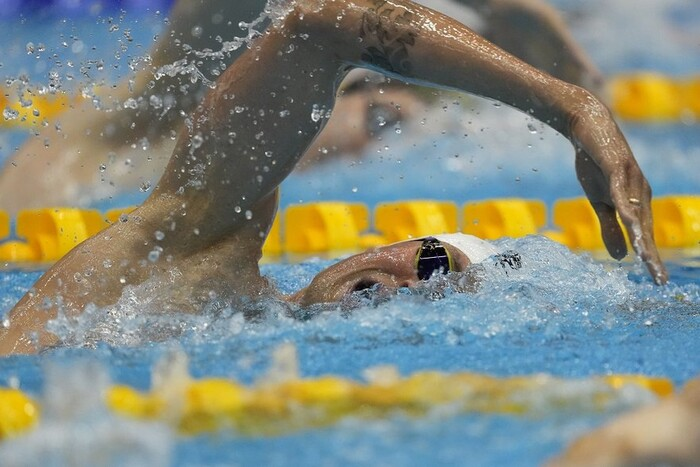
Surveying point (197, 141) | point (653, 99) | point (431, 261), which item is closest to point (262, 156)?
point (197, 141)

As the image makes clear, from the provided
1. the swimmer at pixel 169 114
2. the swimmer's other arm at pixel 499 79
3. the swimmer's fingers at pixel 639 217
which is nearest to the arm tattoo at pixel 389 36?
the swimmer's other arm at pixel 499 79

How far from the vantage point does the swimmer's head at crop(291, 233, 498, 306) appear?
6.82 ft

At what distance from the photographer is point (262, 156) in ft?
6.47

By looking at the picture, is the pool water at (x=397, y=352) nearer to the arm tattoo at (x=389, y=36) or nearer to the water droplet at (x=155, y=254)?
the water droplet at (x=155, y=254)

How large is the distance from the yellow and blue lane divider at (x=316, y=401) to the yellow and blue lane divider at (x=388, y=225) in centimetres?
225

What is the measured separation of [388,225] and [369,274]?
1.65 meters

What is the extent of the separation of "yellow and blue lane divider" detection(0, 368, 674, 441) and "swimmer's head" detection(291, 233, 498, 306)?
0.71 meters

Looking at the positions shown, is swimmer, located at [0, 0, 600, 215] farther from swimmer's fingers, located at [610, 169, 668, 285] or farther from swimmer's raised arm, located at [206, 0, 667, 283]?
swimmer's fingers, located at [610, 169, 668, 285]

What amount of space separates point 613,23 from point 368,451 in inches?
268

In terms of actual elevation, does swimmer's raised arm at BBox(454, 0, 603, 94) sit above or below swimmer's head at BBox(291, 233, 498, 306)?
above

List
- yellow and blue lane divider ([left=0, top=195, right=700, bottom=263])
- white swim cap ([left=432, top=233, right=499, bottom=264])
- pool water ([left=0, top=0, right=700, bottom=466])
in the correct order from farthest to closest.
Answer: yellow and blue lane divider ([left=0, top=195, right=700, bottom=263]) < white swim cap ([left=432, top=233, right=499, bottom=264]) < pool water ([left=0, top=0, right=700, bottom=466])

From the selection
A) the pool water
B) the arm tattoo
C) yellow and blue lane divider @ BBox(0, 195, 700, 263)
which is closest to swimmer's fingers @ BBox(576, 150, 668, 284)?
the pool water

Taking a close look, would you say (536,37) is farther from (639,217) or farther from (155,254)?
(639,217)

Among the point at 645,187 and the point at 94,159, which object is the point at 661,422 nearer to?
the point at 645,187
